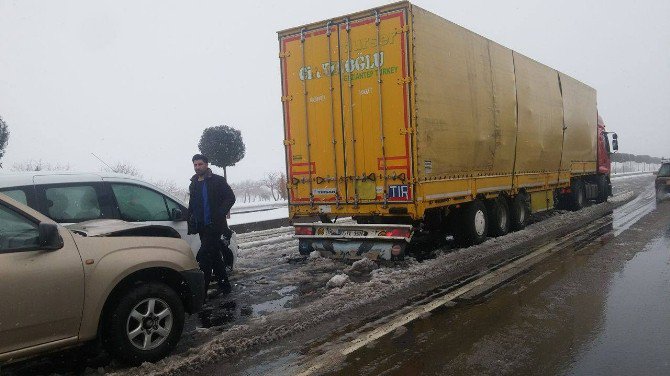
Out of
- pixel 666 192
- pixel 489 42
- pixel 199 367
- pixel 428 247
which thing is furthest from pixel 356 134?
pixel 666 192

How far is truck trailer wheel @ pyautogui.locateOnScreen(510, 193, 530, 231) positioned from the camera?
37.3 ft

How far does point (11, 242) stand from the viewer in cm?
351

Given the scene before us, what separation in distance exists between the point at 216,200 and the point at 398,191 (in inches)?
115

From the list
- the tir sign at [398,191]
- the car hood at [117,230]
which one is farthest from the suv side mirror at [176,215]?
the tir sign at [398,191]

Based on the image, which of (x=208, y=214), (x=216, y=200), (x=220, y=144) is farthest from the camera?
(x=220, y=144)

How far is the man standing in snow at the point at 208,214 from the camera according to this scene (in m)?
6.38

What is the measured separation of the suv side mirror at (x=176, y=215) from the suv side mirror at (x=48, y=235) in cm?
277

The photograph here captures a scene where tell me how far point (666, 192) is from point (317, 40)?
16.5 metres

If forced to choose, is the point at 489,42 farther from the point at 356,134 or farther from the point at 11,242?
the point at 11,242

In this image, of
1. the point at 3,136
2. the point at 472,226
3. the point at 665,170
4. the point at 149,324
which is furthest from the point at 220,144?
the point at 149,324

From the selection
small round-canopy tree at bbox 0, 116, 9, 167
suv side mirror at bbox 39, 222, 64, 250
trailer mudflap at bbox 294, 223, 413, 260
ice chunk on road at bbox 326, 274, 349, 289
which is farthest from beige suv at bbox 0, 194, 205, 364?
small round-canopy tree at bbox 0, 116, 9, 167

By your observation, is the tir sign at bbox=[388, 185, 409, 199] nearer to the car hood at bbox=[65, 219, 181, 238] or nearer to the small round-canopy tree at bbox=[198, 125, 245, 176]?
the car hood at bbox=[65, 219, 181, 238]

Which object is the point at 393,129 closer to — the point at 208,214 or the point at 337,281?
the point at 337,281

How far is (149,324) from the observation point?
4.17 metres
